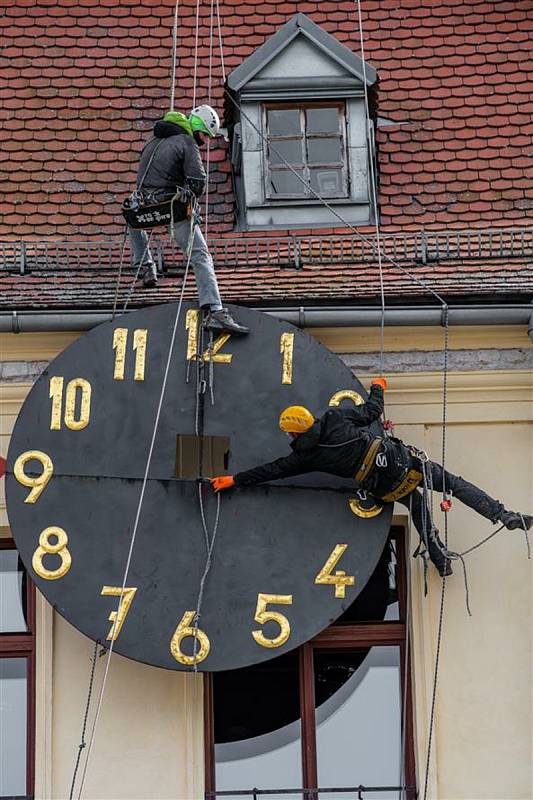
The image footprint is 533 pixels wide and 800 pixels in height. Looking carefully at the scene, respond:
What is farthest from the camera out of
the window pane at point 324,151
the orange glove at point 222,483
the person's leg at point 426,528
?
the window pane at point 324,151

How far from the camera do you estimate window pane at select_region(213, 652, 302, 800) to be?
12.0m

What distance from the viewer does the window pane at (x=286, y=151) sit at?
13.7 meters

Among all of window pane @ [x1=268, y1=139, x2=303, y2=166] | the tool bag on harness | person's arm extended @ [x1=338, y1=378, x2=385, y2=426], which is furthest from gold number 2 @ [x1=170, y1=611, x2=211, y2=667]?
window pane @ [x1=268, y1=139, x2=303, y2=166]

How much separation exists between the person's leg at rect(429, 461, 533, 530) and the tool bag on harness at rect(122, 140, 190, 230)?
188 centimetres

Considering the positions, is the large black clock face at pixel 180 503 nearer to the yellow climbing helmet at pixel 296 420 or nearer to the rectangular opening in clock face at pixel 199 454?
the rectangular opening in clock face at pixel 199 454

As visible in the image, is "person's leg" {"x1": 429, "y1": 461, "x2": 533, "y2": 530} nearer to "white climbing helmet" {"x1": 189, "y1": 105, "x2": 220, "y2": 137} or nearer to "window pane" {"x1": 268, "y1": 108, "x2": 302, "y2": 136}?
"white climbing helmet" {"x1": 189, "y1": 105, "x2": 220, "y2": 137}

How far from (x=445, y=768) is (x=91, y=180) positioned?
4.24 m

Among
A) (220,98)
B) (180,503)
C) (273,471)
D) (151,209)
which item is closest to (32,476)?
(180,503)

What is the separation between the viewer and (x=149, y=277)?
12.6 meters

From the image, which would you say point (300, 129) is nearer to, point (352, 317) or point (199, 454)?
point (352, 317)

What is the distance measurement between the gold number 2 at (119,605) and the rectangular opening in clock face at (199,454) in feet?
2.32

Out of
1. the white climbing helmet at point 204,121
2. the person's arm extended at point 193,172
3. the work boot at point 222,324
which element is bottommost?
the work boot at point 222,324

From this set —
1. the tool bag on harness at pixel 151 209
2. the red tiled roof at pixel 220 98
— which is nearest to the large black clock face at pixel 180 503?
the tool bag on harness at pixel 151 209

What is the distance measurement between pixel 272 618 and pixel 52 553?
114 cm
